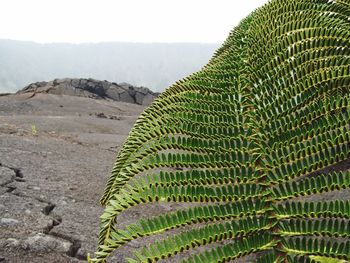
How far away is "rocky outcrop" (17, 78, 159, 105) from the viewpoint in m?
21.5

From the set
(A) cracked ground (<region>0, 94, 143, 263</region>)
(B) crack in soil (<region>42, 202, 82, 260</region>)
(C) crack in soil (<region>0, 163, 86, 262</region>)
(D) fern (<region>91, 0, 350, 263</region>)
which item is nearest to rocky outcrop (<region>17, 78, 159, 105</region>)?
(A) cracked ground (<region>0, 94, 143, 263</region>)

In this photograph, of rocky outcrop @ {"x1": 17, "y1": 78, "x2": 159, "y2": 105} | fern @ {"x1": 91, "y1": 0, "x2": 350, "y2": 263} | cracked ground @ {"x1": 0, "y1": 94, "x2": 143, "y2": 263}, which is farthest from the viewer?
rocky outcrop @ {"x1": 17, "y1": 78, "x2": 159, "y2": 105}

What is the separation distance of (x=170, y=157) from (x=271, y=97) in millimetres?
212

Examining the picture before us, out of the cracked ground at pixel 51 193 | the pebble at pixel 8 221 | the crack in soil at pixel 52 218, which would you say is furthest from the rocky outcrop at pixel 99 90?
the pebble at pixel 8 221

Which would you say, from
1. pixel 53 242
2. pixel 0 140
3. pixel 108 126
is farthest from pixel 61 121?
pixel 53 242

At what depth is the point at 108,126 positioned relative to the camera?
1191 centimetres

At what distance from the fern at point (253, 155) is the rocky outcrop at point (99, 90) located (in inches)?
820

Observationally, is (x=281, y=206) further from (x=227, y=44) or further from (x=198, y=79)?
(x=227, y=44)

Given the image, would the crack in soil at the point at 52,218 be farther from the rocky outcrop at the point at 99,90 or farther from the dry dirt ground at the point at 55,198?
the rocky outcrop at the point at 99,90

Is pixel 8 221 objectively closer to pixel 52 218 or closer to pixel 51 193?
pixel 52 218

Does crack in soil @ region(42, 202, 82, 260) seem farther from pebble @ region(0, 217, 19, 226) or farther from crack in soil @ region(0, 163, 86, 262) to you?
pebble @ region(0, 217, 19, 226)

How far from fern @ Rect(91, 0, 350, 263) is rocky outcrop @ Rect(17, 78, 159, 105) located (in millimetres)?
20840

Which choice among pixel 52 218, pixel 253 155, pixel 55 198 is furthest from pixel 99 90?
pixel 253 155

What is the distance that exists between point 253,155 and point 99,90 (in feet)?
76.6
